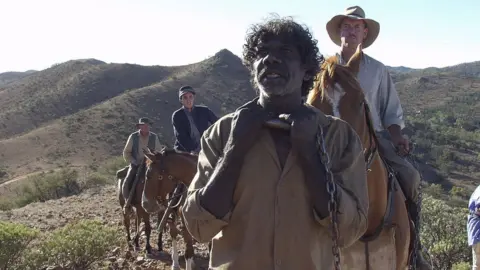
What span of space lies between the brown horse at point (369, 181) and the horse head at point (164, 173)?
149 inches

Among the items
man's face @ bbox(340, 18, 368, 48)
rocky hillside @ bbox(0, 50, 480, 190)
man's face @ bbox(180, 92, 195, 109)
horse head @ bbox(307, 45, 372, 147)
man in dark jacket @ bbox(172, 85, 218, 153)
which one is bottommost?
rocky hillside @ bbox(0, 50, 480, 190)

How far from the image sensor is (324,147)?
212 cm

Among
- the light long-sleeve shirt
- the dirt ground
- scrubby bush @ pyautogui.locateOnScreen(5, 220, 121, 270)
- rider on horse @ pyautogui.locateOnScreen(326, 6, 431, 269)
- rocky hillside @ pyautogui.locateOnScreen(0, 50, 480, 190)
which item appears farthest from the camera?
rocky hillside @ pyautogui.locateOnScreen(0, 50, 480, 190)

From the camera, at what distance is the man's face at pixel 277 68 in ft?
7.17

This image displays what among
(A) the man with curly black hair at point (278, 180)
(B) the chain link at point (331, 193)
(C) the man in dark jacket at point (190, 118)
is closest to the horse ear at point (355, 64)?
(A) the man with curly black hair at point (278, 180)

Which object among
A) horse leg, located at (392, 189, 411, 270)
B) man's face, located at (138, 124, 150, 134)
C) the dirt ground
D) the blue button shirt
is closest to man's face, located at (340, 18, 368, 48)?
horse leg, located at (392, 189, 411, 270)

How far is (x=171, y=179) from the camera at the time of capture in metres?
7.36

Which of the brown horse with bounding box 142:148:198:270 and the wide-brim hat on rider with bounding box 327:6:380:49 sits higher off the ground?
the wide-brim hat on rider with bounding box 327:6:380:49

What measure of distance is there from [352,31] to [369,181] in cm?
150

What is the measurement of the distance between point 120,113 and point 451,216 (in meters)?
40.2

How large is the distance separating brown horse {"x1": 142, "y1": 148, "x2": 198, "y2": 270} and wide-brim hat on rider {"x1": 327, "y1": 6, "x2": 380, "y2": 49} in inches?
127

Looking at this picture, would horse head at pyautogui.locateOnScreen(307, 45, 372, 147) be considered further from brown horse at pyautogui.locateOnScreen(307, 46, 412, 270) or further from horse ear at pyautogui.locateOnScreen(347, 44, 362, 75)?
horse ear at pyautogui.locateOnScreen(347, 44, 362, 75)

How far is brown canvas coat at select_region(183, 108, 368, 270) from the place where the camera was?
2.12 meters

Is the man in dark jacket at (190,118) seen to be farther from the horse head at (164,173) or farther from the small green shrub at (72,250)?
the small green shrub at (72,250)
